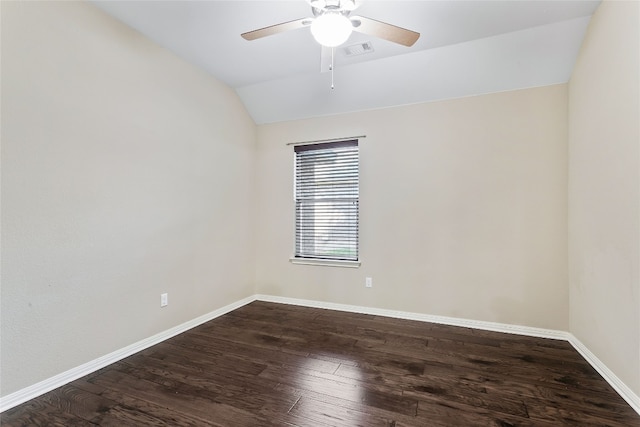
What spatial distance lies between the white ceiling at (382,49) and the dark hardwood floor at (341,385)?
2548 millimetres

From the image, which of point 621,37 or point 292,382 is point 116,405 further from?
point 621,37

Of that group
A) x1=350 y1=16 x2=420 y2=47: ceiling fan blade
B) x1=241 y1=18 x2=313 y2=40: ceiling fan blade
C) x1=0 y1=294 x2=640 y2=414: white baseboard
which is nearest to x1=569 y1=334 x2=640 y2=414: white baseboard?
x1=0 y1=294 x2=640 y2=414: white baseboard

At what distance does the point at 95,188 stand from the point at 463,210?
3393 mm

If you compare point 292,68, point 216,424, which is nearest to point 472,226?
point 292,68

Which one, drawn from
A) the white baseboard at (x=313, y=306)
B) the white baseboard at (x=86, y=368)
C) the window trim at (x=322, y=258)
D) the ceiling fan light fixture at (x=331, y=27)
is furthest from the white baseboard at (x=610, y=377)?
the white baseboard at (x=86, y=368)

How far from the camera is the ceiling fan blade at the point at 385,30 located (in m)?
1.74

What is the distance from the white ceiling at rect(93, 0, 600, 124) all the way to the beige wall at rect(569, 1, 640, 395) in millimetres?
362

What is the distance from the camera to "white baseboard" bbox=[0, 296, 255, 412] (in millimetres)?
1796

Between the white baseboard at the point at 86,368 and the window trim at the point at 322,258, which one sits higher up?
the window trim at the point at 322,258

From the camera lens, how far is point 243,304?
384cm

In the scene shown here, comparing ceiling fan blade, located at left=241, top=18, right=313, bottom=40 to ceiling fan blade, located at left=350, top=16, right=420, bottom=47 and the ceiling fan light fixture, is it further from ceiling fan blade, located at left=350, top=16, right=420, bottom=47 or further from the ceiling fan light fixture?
ceiling fan blade, located at left=350, top=16, right=420, bottom=47

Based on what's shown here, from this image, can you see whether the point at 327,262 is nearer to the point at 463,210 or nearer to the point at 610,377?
the point at 463,210

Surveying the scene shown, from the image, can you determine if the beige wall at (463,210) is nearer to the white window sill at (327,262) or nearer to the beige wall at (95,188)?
the white window sill at (327,262)

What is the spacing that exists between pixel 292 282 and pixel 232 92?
2577 millimetres
